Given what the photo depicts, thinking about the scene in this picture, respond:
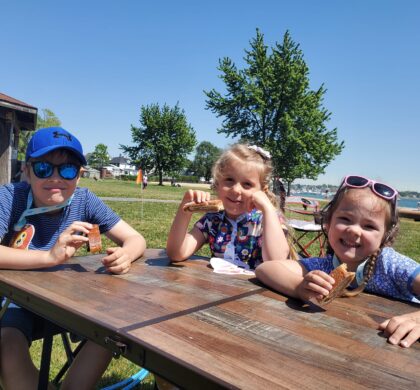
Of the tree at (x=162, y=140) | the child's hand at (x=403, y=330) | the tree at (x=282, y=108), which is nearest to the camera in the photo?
the child's hand at (x=403, y=330)

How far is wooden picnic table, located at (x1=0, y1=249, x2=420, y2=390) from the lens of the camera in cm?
80

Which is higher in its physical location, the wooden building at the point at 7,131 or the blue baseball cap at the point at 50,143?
the wooden building at the point at 7,131

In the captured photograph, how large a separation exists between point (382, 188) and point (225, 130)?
29871 mm

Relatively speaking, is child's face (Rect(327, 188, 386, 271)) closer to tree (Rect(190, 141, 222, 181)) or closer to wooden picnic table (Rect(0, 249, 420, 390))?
wooden picnic table (Rect(0, 249, 420, 390))

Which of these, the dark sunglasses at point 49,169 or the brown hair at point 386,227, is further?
the dark sunglasses at point 49,169

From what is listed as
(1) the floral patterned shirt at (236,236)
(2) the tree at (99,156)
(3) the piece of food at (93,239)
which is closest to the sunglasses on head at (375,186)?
(1) the floral patterned shirt at (236,236)

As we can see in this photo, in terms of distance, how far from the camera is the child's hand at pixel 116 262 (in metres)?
1.69

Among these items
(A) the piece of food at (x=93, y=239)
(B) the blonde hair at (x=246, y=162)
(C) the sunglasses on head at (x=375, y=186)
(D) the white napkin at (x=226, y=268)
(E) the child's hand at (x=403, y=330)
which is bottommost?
(D) the white napkin at (x=226, y=268)

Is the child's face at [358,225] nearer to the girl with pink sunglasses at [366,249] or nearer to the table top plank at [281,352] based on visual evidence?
the girl with pink sunglasses at [366,249]

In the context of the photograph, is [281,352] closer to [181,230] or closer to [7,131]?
[181,230]

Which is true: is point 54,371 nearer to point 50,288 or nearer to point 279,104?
point 50,288

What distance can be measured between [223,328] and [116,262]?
0.82m

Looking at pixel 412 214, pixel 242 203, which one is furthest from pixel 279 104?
pixel 242 203

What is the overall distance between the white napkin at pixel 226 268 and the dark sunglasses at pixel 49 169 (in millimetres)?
902
